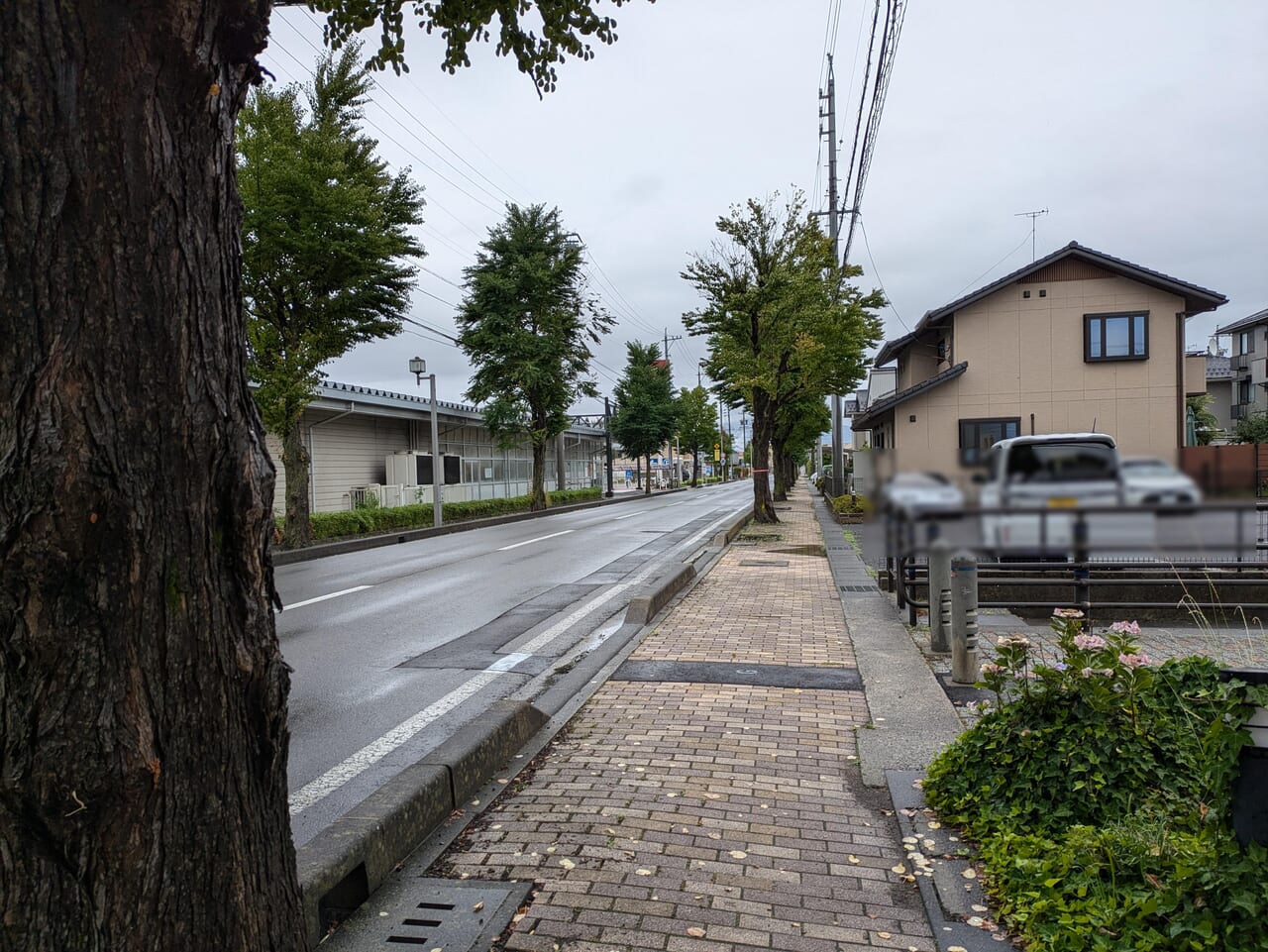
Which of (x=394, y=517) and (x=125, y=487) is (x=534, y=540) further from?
(x=125, y=487)

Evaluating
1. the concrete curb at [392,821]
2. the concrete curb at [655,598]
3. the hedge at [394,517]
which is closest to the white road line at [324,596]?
the concrete curb at [655,598]

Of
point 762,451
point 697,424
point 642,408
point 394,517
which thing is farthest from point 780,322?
point 697,424

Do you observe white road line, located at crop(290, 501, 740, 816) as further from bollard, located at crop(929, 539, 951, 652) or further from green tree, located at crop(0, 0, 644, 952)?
bollard, located at crop(929, 539, 951, 652)

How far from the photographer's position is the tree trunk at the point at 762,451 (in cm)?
2489

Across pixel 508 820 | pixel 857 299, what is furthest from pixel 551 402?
pixel 508 820

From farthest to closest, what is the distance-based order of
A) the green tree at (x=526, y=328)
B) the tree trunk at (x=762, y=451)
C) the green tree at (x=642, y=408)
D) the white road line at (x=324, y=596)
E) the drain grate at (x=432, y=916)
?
the green tree at (x=642, y=408) < the green tree at (x=526, y=328) < the tree trunk at (x=762, y=451) < the white road line at (x=324, y=596) < the drain grate at (x=432, y=916)

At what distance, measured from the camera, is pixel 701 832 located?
4258 millimetres

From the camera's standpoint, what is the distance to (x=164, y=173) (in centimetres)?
232

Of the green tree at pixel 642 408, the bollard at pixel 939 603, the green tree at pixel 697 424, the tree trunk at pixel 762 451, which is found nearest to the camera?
the bollard at pixel 939 603

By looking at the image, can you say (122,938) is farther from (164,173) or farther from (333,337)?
(333,337)

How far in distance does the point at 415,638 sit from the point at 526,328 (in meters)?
26.9

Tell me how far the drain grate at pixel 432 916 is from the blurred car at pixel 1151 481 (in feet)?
10.9

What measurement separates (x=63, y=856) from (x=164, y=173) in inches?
70.6

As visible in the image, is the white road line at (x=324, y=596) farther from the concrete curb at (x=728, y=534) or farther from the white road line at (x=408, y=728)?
the concrete curb at (x=728, y=534)
